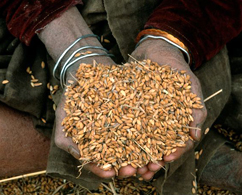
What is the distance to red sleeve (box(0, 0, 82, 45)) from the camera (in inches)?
58.9

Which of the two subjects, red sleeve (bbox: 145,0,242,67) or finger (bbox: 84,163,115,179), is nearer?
finger (bbox: 84,163,115,179)

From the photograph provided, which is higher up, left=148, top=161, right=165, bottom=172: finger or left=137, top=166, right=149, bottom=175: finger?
left=148, top=161, right=165, bottom=172: finger

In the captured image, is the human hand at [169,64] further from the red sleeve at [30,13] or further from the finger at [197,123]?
the red sleeve at [30,13]

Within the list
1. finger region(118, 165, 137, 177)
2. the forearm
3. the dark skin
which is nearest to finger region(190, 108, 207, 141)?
the dark skin

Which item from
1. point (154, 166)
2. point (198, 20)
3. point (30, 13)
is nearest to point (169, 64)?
point (198, 20)

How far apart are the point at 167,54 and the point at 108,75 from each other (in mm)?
284

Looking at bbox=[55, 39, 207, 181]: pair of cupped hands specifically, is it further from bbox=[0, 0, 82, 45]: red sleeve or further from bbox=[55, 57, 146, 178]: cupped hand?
bbox=[0, 0, 82, 45]: red sleeve

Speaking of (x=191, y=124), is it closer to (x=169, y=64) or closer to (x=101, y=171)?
(x=169, y=64)

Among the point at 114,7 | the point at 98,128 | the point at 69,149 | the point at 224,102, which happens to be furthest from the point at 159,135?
the point at 114,7

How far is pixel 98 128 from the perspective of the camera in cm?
127

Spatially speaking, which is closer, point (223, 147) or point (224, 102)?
point (224, 102)

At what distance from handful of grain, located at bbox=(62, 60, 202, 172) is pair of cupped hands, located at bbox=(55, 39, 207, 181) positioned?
0.09ft

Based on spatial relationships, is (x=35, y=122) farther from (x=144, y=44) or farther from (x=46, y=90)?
(x=144, y=44)

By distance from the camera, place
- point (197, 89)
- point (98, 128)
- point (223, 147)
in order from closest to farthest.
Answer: point (98, 128), point (197, 89), point (223, 147)
